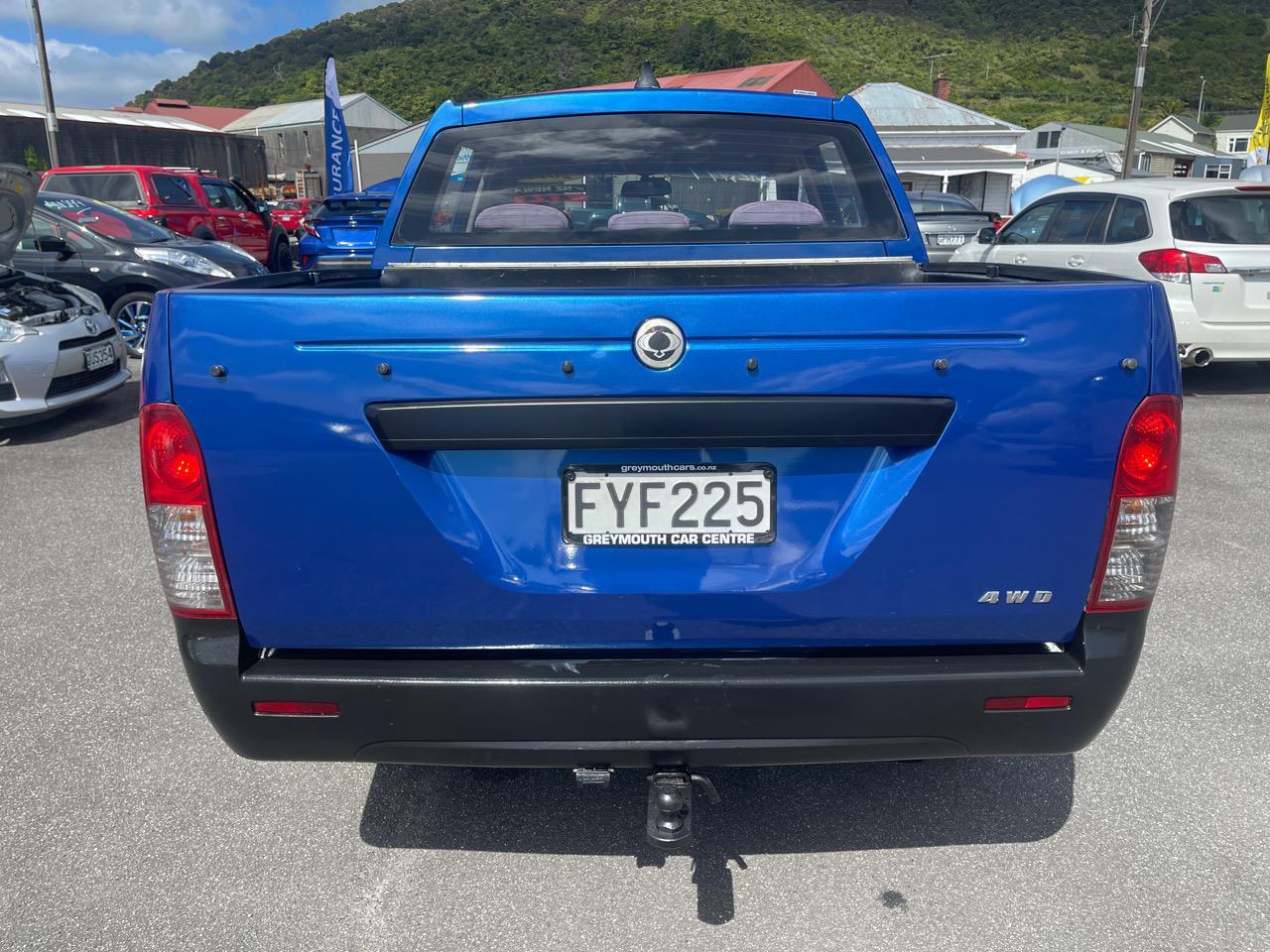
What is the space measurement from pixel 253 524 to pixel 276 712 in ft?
1.32

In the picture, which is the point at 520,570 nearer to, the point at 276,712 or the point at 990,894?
the point at 276,712

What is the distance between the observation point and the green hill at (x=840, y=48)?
75.7 meters

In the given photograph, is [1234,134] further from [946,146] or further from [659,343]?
[659,343]

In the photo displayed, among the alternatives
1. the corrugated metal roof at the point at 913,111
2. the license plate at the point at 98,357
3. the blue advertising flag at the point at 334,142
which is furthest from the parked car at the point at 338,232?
the corrugated metal roof at the point at 913,111

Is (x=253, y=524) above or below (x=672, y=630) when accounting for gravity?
above

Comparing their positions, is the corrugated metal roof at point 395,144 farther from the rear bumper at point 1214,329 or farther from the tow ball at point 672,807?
the tow ball at point 672,807

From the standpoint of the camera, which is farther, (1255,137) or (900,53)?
(900,53)

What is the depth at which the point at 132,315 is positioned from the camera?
9.70 metres

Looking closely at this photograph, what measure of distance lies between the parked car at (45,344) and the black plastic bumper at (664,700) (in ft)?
16.8

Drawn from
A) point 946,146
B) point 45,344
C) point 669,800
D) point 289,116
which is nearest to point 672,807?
point 669,800

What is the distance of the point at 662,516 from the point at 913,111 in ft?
172

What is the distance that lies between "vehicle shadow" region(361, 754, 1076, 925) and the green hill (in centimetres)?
7390

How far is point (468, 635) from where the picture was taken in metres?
1.98

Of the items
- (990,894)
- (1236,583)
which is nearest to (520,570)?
(990,894)
